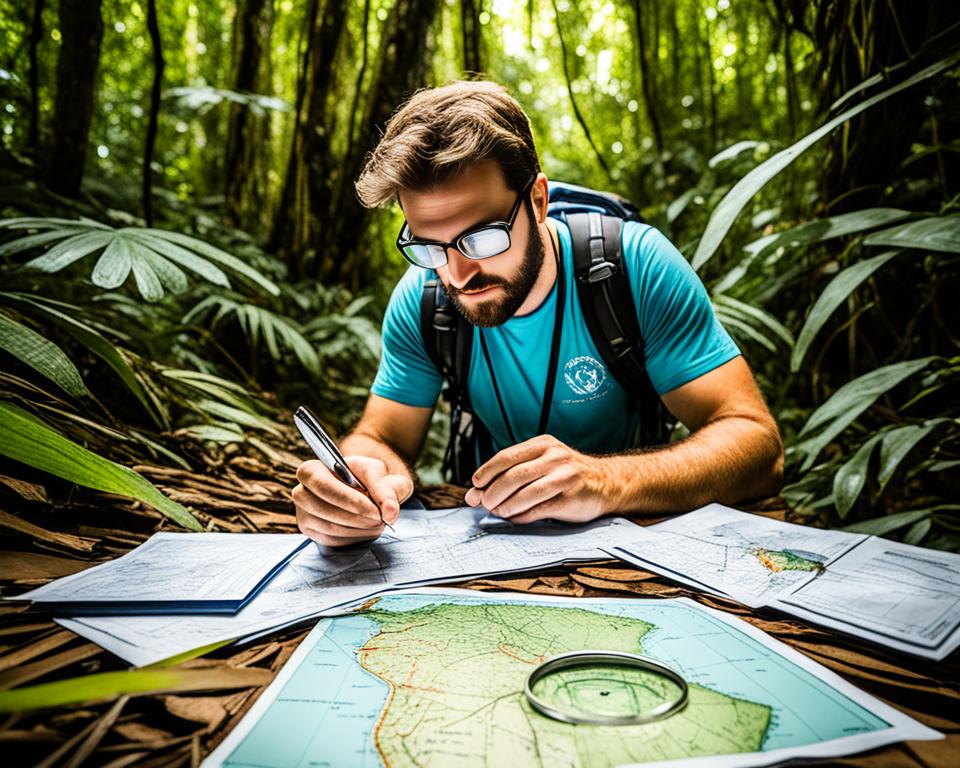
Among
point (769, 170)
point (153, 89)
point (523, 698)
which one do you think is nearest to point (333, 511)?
point (523, 698)

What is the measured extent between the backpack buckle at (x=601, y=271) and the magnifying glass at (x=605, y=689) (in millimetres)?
1046

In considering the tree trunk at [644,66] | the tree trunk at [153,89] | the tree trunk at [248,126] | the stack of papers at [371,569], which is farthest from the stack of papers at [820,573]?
the tree trunk at [248,126]

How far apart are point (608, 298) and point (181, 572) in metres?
1.10

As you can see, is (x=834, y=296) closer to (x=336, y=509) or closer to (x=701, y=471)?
(x=701, y=471)

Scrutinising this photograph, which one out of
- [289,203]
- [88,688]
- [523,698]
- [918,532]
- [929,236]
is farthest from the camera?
[289,203]

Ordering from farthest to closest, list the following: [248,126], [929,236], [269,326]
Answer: [248,126], [269,326], [929,236]

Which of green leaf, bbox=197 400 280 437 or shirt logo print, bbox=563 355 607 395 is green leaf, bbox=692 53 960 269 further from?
green leaf, bbox=197 400 280 437

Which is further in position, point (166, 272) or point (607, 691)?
point (166, 272)

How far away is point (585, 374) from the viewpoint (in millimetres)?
1590

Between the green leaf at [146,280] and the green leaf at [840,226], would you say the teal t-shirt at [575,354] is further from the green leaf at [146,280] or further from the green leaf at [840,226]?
the green leaf at [146,280]

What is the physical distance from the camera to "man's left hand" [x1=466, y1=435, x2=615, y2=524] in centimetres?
101

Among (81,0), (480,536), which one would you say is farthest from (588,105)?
(480,536)

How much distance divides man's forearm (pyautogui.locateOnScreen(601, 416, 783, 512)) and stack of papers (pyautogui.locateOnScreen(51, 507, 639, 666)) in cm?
8

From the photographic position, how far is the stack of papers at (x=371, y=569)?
2.10 feet
